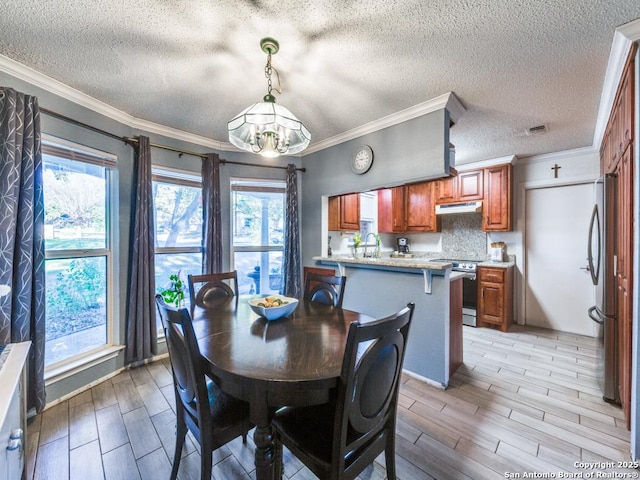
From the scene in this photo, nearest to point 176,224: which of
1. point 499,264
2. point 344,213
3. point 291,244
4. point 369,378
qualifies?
point 291,244

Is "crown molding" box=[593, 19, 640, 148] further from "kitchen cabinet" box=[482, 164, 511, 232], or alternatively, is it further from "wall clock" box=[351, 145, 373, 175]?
"wall clock" box=[351, 145, 373, 175]

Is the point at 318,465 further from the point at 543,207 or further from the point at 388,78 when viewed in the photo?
the point at 543,207

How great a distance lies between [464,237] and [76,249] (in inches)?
194

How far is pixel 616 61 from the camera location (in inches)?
68.5

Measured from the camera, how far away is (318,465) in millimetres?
1075

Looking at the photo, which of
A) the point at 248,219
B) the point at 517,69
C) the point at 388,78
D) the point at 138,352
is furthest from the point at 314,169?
the point at 138,352

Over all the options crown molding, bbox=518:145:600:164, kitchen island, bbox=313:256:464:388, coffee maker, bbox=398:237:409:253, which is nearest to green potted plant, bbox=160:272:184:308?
kitchen island, bbox=313:256:464:388

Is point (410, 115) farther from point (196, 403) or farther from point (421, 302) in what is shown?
point (196, 403)

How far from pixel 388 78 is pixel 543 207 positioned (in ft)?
10.9

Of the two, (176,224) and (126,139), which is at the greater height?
(126,139)

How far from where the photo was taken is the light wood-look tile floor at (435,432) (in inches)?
60.1

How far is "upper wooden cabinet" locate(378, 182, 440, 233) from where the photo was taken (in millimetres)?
4617

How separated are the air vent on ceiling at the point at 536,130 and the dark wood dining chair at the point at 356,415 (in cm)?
284

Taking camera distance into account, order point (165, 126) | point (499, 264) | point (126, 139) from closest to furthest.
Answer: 1. point (126, 139)
2. point (165, 126)
3. point (499, 264)
